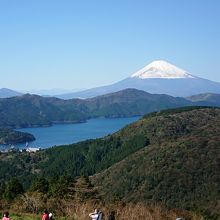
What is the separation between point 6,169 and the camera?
102188mm

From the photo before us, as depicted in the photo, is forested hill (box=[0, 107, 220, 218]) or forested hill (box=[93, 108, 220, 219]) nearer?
forested hill (box=[93, 108, 220, 219])

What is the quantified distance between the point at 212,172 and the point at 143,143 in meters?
33.9

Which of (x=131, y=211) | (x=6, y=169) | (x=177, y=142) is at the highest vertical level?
(x=131, y=211)

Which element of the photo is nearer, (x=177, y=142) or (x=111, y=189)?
(x=111, y=189)

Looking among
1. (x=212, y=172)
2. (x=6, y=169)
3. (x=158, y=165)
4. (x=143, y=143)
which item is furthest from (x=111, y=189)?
(x=6, y=169)

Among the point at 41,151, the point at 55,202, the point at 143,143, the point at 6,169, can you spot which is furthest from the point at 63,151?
the point at 55,202

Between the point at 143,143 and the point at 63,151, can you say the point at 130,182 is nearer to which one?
the point at 143,143

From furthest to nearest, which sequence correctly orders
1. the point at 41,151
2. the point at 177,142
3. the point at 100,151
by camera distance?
1. the point at 41,151
2. the point at 100,151
3. the point at 177,142

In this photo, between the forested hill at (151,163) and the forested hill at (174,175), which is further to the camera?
the forested hill at (151,163)

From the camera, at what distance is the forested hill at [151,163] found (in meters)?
58.1

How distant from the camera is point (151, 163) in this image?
69.8 m

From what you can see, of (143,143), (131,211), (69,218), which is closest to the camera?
(69,218)

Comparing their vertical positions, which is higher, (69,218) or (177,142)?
(69,218)

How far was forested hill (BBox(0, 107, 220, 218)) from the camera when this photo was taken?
58.1 meters
